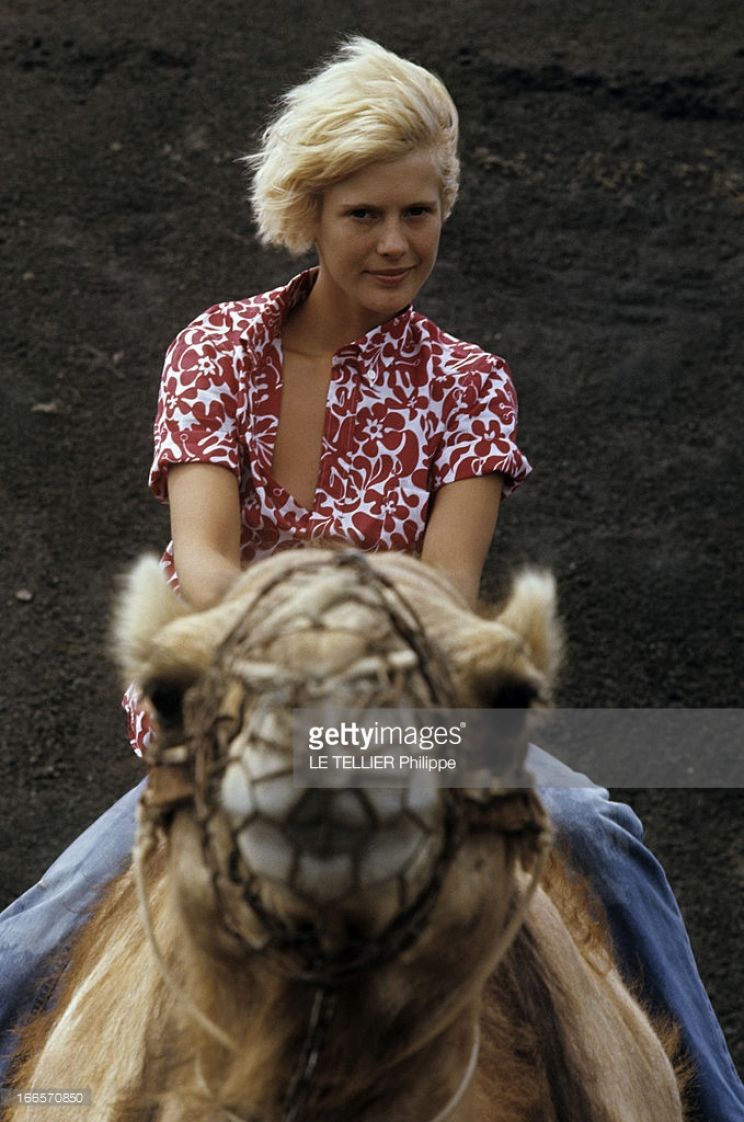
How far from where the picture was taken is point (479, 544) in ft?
6.16

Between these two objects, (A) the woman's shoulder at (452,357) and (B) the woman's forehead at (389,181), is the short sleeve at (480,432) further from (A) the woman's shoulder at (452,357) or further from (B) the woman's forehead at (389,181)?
(B) the woman's forehead at (389,181)

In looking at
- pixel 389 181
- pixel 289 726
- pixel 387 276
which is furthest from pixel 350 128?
pixel 289 726

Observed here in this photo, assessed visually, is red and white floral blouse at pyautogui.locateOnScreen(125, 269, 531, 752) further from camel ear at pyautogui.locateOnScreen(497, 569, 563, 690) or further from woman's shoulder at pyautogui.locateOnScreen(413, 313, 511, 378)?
camel ear at pyautogui.locateOnScreen(497, 569, 563, 690)

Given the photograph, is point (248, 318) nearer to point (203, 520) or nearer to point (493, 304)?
point (203, 520)

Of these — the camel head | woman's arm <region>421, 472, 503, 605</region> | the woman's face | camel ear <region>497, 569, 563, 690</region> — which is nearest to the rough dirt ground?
woman's arm <region>421, 472, 503, 605</region>

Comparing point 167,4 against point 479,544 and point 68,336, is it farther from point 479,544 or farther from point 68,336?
point 479,544

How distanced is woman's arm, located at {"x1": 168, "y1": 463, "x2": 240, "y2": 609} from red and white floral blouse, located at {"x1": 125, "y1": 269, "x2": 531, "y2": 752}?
2 cm

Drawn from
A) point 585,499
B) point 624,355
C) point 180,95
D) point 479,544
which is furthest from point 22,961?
point 180,95

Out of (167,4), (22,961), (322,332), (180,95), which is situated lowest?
(22,961)

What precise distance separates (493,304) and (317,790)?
161 inches

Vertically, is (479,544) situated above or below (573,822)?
above

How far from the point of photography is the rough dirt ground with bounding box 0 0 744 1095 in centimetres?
379

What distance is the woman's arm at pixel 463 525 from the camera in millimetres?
1828

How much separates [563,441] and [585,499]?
0.75ft
